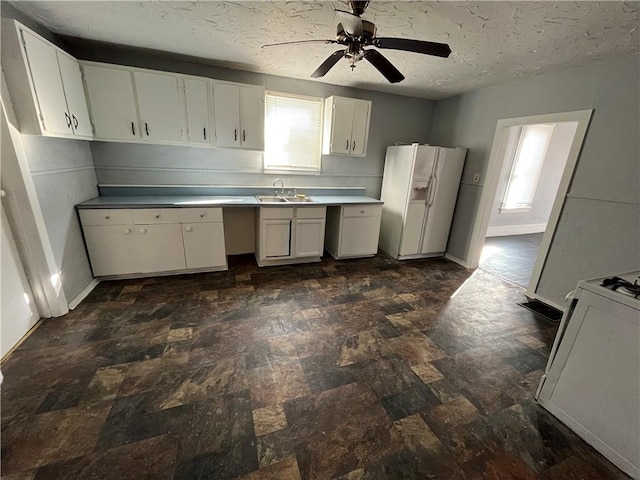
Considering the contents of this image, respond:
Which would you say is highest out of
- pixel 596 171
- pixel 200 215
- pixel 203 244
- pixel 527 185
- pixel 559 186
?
pixel 596 171

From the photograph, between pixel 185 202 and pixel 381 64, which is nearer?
pixel 381 64

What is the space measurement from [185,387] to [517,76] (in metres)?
4.50

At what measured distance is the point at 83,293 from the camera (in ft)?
8.91

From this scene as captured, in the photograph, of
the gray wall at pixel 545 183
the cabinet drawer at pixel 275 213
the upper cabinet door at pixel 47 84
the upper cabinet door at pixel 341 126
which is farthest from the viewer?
the gray wall at pixel 545 183

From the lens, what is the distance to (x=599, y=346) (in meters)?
1.47

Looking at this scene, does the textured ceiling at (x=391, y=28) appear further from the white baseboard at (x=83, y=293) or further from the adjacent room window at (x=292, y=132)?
the white baseboard at (x=83, y=293)

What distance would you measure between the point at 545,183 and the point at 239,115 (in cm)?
651

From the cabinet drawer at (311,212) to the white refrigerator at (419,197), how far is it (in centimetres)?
125

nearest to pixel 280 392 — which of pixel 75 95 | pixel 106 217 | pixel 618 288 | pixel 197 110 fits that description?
pixel 618 288

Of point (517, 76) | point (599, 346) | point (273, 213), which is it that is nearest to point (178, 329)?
point (273, 213)

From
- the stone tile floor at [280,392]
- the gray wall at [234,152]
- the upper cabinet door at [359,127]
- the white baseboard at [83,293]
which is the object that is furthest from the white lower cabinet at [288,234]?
the white baseboard at [83,293]

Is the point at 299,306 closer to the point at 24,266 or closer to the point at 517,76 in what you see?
the point at 24,266

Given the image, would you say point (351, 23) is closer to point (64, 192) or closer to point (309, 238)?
point (309, 238)

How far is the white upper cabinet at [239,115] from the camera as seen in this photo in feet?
10.2
